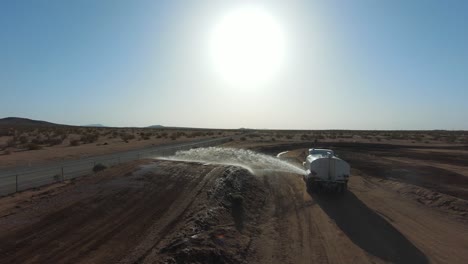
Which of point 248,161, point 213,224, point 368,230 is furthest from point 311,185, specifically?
point 248,161

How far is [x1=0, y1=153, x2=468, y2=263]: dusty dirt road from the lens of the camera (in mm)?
12472

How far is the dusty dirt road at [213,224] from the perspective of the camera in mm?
12472

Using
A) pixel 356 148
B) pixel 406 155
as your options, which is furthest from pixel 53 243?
pixel 356 148

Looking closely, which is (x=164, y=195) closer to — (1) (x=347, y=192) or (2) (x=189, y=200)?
(2) (x=189, y=200)

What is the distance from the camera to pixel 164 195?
20.0m

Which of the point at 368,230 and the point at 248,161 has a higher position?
the point at 248,161

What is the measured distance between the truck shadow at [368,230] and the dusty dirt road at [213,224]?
0.05m

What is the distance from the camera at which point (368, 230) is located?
1723cm

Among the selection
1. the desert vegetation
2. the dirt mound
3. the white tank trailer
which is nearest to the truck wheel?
the white tank trailer

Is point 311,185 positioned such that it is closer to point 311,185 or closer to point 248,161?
point 311,185

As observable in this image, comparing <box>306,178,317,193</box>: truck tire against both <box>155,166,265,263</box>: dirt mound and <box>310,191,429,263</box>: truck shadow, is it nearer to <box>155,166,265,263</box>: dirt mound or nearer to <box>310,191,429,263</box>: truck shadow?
<box>310,191,429,263</box>: truck shadow

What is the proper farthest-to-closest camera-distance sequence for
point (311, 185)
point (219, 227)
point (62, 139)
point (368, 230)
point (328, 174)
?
1. point (62, 139)
2. point (311, 185)
3. point (328, 174)
4. point (368, 230)
5. point (219, 227)

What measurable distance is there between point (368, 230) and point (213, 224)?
697cm

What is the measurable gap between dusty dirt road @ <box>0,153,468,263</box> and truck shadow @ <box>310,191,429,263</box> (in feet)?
0.17
